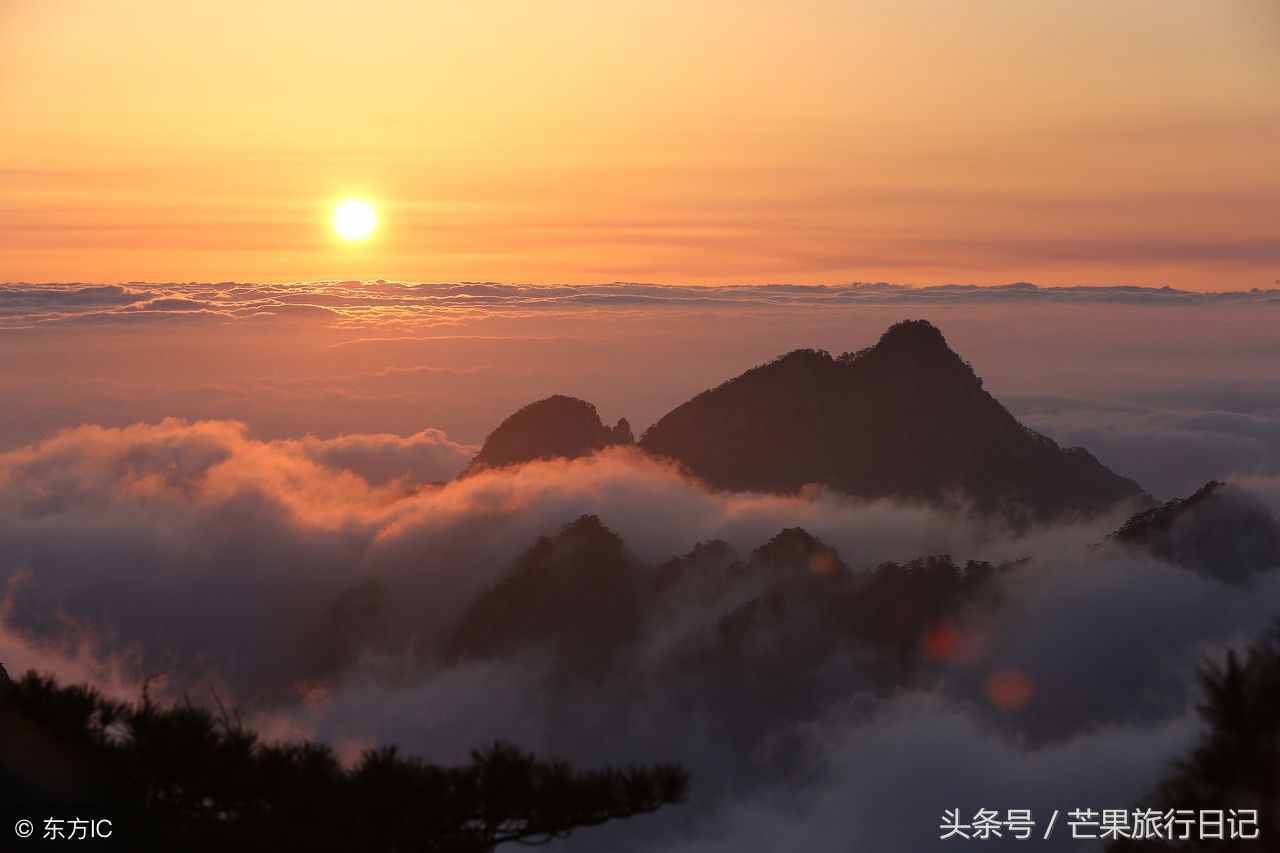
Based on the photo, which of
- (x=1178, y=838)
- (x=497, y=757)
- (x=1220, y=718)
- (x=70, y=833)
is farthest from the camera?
(x=497, y=757)

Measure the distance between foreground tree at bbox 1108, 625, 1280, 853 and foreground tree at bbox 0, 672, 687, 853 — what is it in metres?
12.4

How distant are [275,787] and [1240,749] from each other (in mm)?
21698

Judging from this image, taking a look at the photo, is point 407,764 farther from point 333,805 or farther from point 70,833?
point 70,833

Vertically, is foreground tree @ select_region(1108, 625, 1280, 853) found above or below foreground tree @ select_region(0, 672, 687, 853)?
above

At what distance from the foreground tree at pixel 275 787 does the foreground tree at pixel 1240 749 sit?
12409mm

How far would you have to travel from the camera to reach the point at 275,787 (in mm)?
33031

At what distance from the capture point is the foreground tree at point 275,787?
3203 cm

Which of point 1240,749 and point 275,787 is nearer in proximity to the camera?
point 1240,749

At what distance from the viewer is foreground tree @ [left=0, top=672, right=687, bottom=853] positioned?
105ft

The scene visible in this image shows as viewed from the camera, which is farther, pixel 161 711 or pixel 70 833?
pixel 161 711

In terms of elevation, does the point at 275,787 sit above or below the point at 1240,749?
below

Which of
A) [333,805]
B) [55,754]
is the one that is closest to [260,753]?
[333,805]

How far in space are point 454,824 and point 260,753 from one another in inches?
200

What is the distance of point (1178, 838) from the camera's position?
26.8 meters
